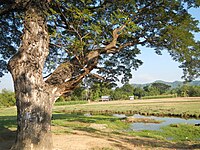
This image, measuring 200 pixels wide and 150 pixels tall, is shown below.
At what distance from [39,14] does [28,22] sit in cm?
50

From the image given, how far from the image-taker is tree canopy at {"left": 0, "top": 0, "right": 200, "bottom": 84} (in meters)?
8.57

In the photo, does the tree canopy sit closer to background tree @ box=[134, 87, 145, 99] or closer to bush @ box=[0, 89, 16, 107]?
bush @ box=[0, 89, 16, 107]

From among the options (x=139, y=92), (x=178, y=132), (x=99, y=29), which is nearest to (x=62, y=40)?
(x=99, y=29)

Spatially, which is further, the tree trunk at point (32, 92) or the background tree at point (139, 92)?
the background tree at point (139, 92)

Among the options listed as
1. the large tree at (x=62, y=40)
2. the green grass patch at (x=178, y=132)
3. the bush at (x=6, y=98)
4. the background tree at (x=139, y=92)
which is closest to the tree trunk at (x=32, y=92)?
the large tree at (x=62, y=40)

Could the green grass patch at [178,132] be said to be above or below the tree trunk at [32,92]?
below

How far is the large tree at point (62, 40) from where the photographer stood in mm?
7156

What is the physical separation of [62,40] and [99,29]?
1.54 m

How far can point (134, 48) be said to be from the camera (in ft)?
51.5

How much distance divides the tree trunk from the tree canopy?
0.77 meters

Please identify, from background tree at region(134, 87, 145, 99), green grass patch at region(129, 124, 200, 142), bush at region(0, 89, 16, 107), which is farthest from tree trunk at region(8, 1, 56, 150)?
background tree at region(134, 87, 145, 99)

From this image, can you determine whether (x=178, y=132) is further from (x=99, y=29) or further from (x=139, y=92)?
(x=139, y=92)

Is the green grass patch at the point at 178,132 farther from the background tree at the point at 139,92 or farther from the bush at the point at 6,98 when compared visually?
the background tree at the point at 139,92

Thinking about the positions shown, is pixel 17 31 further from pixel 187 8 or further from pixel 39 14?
pixel 187 8
